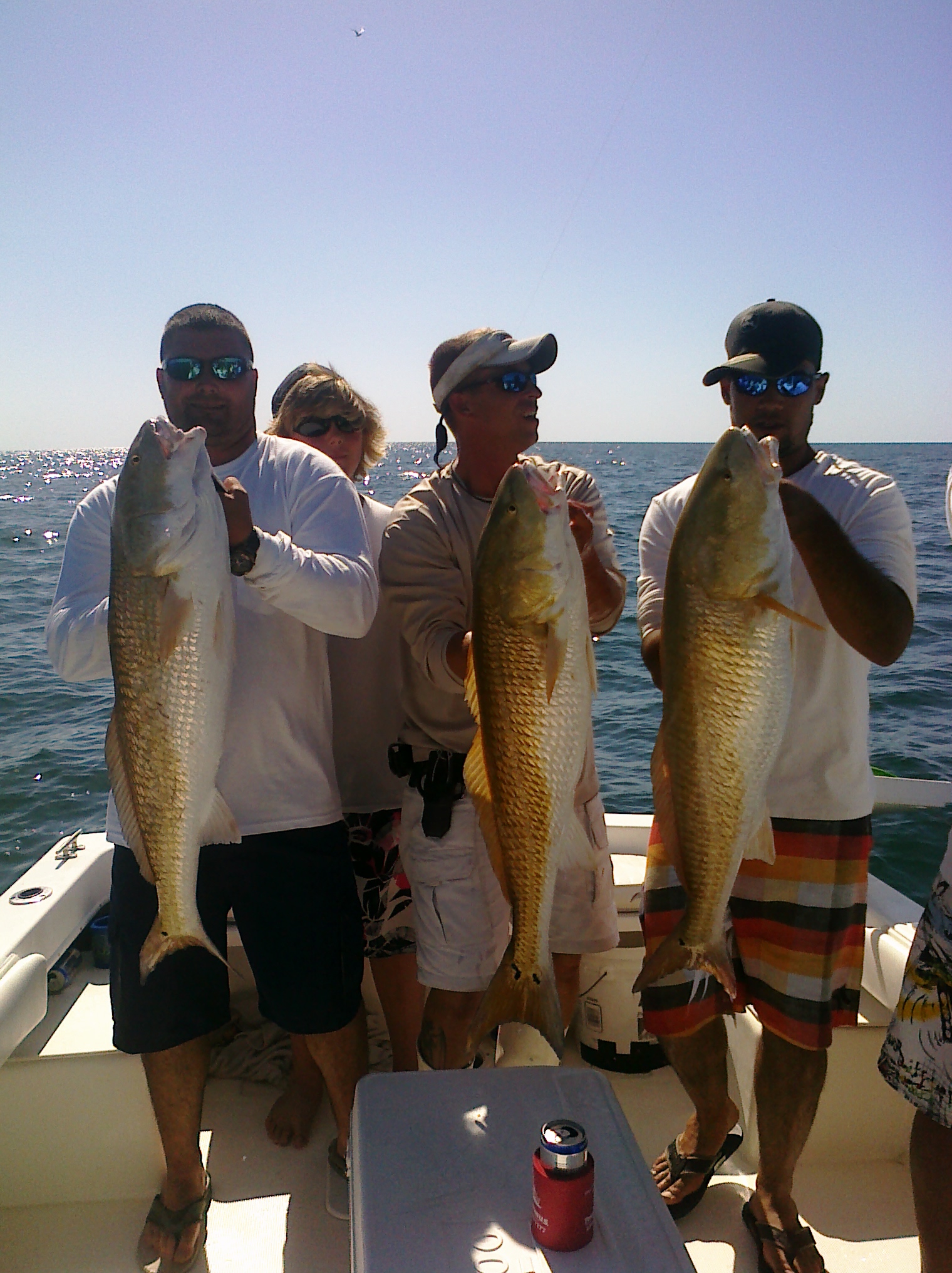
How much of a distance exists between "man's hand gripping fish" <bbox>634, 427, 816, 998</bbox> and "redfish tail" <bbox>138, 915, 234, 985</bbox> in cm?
125

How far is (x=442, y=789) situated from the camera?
3.25 metres

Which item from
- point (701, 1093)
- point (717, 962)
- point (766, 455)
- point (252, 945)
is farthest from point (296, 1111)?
point (766, 455)

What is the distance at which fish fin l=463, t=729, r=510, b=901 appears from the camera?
250 cm

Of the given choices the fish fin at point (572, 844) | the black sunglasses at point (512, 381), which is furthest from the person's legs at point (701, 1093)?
the black sunglasses at point (512, 381)

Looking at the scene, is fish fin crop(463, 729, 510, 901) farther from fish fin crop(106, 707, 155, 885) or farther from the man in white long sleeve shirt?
fish fin crop(106, 707, 155, 885)

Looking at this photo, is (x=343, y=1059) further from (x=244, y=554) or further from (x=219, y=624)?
(x=244, y=554)

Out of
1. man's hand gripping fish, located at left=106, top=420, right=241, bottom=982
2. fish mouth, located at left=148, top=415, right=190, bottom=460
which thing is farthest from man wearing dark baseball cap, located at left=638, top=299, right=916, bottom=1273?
fish mouth, located at left=148, top=415, right=190, bottom=460

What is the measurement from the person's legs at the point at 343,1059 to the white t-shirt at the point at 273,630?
0.75 metres

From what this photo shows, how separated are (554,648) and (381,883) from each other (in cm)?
184

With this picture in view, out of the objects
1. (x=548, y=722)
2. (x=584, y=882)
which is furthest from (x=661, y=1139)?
(x=548, y=722)

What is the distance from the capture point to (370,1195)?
212 cm

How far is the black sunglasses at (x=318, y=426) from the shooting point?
4.16 meters

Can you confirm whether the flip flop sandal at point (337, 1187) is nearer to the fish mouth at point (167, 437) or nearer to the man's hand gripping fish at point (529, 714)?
the man's hand gripping fish at point (529, 714)

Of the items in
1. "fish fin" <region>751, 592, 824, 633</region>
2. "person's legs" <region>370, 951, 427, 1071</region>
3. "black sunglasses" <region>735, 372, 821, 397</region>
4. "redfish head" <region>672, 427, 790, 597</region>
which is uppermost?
"black sunglasses" <region>735, 372, 821, 397</region>
